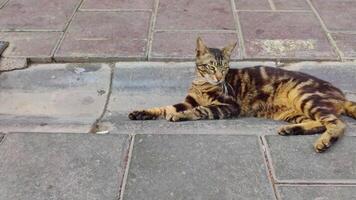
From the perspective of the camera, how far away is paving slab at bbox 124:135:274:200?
9.98ft

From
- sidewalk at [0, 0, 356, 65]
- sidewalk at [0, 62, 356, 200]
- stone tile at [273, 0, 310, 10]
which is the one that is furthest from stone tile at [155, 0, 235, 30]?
sidewalk at [0, 62, 356, 200]

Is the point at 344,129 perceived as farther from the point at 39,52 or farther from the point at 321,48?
the point at 39,52

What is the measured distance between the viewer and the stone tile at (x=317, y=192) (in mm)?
2996

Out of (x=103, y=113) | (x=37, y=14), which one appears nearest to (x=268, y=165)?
(x=103, y=113)

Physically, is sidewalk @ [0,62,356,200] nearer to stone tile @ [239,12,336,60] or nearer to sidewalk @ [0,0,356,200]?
sidewalk @ [0,0,356,200]

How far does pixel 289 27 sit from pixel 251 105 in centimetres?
166

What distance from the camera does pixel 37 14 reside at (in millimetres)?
5641

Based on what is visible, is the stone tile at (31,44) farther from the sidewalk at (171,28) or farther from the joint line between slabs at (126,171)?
the joint line between slabs at (126,171)

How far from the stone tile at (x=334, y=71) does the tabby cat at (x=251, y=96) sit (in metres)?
0.50

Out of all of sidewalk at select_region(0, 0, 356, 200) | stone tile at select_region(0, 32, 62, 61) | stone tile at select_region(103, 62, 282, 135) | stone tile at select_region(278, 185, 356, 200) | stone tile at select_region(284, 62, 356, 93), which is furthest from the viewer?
stone tile at select_region(0, 32, 62, 61)

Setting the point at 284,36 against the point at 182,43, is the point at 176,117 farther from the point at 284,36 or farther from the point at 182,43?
the point at 284,36

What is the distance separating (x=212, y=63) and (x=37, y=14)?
266cm

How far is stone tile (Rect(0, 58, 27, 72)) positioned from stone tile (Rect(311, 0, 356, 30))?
3.27 m

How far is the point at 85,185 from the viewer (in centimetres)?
309
